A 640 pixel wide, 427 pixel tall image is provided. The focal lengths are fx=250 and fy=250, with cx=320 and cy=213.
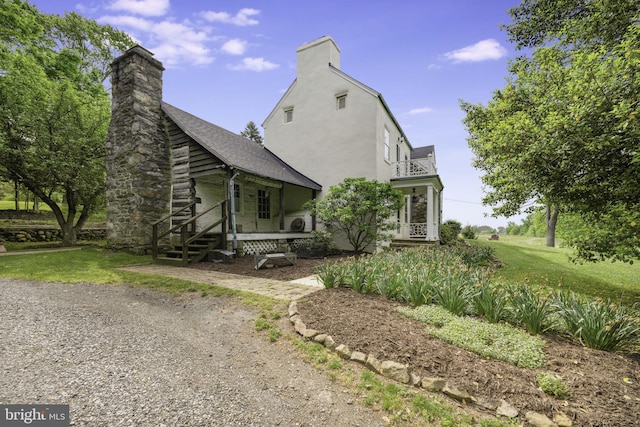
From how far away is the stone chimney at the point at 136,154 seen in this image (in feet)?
31.3

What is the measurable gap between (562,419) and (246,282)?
535cm

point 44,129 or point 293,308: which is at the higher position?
point 44,129

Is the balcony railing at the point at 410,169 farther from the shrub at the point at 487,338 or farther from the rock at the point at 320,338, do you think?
the rock at the point at 320,338

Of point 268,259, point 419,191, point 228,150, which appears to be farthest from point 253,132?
point 268,259

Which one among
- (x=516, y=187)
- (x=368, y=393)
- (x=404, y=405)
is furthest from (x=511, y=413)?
(x=516, y=187)

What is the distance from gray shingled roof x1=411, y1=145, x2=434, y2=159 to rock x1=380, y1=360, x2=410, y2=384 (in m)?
19.2

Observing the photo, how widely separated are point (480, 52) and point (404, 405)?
10.5m

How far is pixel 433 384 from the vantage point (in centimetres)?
226

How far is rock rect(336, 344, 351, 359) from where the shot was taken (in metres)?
2.77

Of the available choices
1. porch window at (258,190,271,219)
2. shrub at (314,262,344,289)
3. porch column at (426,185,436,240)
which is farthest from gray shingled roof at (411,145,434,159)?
shrub at (314,262,344,289)

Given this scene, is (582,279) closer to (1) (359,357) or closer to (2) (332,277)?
(2) (332,277)

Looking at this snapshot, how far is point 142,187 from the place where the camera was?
9555 millimetres

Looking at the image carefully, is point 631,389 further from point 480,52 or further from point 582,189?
point 480,52
